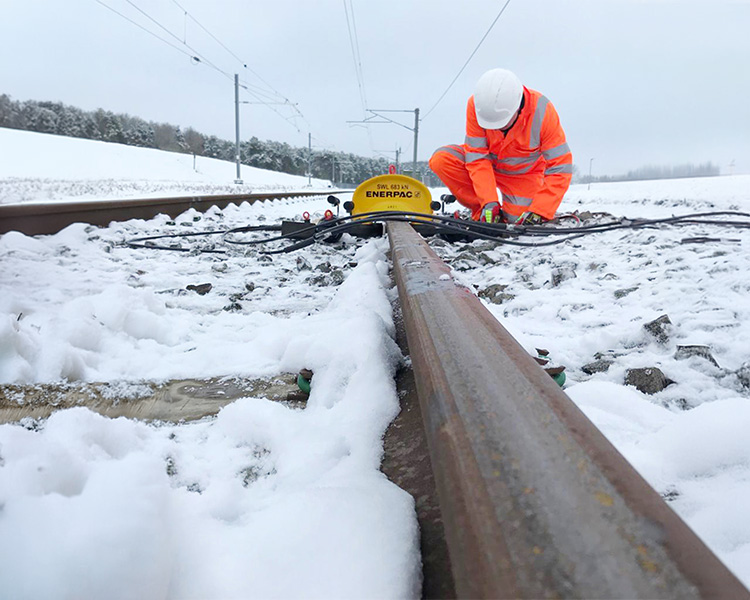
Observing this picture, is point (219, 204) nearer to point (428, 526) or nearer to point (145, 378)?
point (145, 378)

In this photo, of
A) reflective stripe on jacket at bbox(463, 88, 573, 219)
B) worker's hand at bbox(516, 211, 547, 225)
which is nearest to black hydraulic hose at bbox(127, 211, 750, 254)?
worker's hand at bbox(516, 211, 547, 225)

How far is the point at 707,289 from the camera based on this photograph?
2.09m

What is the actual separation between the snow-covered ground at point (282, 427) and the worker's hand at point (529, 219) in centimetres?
281

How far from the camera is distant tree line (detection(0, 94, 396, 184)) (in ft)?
145

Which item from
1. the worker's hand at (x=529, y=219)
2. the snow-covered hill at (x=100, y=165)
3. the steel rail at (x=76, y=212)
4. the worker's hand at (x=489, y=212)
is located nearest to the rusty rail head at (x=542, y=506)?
the steel rail at (x=76, y=212)

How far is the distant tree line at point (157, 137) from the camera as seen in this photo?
44.3m

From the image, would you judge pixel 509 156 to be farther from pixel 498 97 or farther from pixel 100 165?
pixel 100 165

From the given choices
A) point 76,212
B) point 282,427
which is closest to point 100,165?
point 76,212

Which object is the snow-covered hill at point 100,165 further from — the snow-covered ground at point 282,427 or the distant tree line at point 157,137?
the snow-covered ground at point 282,427

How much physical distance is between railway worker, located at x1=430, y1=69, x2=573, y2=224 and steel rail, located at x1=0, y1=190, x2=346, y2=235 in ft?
11.3

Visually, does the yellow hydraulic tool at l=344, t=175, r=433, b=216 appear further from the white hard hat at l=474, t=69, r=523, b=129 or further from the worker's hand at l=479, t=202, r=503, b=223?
the white hard hat at l=474, t=69, r=523, b=129

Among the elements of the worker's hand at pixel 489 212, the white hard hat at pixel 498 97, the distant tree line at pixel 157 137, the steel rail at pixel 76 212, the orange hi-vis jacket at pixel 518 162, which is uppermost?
the distant tree line at pixel 157 137

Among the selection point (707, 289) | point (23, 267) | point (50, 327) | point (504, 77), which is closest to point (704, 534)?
point (707, 289)

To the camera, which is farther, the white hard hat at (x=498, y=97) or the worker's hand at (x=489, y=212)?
the worker's hand at (x=489, y=212)
